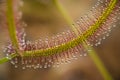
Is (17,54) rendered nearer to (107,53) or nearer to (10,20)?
(10,20)

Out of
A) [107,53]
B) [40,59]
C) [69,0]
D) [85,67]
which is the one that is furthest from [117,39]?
[40,59]

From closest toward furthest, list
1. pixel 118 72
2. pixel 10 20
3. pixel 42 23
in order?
pixel 10 20
pixel 118 72
pixel 42 23

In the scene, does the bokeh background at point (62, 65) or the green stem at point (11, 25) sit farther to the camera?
the bokeh background at point (62, 65)

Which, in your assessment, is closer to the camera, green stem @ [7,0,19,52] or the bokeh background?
green stem @ [7,0,19,52]

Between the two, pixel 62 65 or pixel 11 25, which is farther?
pixel 62 65

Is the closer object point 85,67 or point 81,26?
point 81,26

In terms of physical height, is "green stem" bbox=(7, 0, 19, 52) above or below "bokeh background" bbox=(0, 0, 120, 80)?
below

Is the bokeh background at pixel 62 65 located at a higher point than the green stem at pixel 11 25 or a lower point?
higher

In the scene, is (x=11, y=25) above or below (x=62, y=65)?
below
